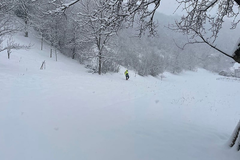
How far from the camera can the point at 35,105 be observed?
505cm

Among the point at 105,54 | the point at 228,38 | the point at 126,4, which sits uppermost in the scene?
the point at 228,38

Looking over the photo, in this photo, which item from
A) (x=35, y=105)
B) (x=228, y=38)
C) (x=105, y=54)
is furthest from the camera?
(x=228, y=38)

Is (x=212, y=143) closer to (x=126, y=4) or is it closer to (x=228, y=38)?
(x=126, y=4)

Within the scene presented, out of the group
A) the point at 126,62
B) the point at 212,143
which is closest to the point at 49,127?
the point at 212,143

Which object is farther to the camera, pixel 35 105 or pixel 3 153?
pixel 35 105

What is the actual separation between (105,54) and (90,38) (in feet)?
8.85

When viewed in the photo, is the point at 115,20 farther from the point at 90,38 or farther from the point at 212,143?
the point at 90,38

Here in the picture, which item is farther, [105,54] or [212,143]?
[105,54]

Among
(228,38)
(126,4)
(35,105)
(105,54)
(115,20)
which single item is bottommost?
(35,105)

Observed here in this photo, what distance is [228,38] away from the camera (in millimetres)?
68500

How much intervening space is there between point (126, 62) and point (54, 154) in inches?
1198

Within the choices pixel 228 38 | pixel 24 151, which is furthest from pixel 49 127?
pixel 228 38

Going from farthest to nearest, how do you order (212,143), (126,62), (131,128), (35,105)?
(126,62) < (35,105) < (131,128) < (212,143)

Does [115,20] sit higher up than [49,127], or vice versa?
[115,20]
